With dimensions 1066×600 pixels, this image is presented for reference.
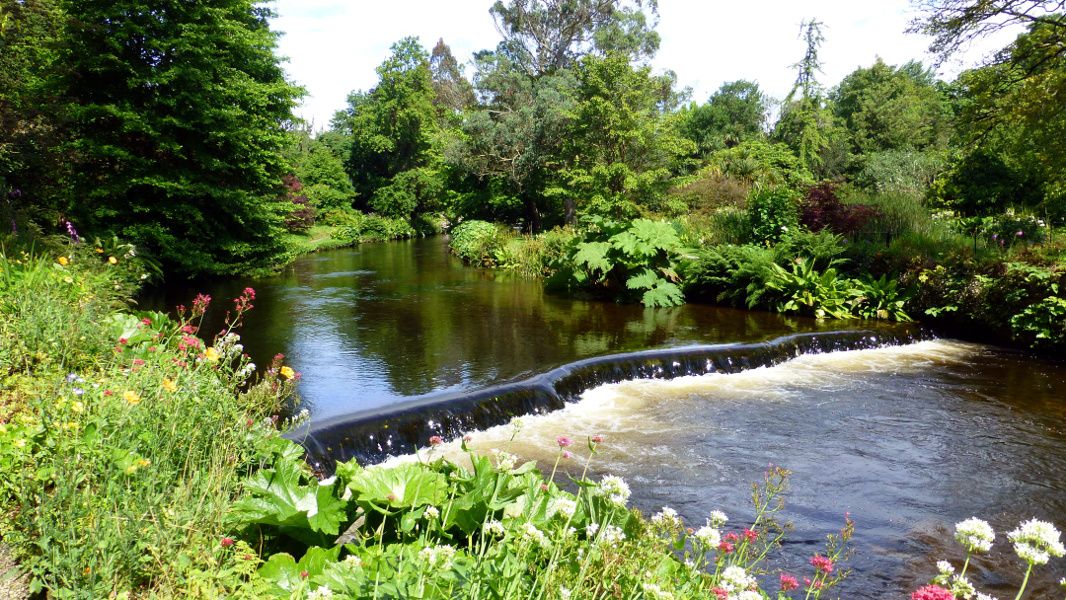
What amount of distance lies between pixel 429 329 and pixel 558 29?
2455cm

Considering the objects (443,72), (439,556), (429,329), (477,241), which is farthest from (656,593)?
(443,72)

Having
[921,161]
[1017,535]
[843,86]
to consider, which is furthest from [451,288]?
[843,86]

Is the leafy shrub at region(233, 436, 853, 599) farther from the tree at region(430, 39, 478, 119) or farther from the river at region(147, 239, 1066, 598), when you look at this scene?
the tree at region(430, 39, 478, 119)

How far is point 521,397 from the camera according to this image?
6086 mm

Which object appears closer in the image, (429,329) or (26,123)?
(429,329)

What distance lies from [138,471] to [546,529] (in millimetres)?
1625

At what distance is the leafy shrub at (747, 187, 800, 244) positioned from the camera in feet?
40.7

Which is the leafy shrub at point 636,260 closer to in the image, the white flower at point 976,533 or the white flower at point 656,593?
the white flower at point 976,533

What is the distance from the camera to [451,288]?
13.8m

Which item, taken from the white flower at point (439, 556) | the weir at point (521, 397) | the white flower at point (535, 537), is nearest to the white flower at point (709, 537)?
the white flower at point (535, 537)

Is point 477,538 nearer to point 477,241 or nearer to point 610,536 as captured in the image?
point 610,536

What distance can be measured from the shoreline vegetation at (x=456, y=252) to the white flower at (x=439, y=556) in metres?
0.06

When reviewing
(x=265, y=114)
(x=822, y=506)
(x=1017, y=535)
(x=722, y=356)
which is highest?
(x=265, y=114)

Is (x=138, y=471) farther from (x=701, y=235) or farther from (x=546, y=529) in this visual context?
(x=701, y=235)
